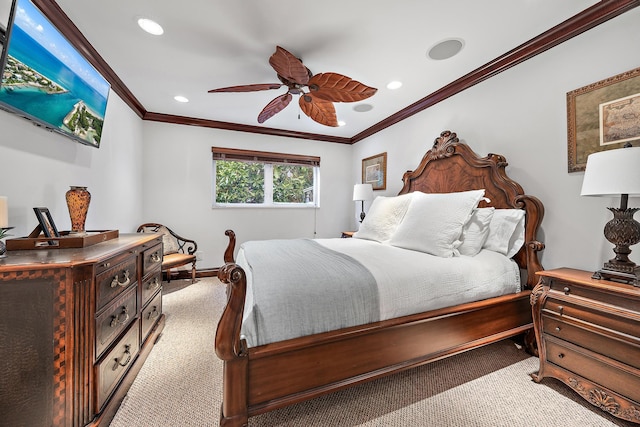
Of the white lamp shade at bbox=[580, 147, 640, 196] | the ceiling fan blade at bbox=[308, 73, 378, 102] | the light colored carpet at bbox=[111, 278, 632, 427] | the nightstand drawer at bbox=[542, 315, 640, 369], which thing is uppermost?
the ceiling fan blade at bbox=[308, 73, 378, 102]

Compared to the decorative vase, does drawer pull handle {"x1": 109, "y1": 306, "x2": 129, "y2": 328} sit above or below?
below

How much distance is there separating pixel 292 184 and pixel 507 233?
3.33m

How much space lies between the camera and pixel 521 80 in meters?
2.22

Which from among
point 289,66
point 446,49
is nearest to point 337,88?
point 289,66

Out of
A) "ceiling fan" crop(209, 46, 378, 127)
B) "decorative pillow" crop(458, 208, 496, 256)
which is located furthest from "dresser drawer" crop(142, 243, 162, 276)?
"decorative pillow" crop(458, 208, 496, 256)

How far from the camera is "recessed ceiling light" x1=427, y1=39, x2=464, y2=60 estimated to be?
2.07 m

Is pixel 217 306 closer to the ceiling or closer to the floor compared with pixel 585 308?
closer to the floor

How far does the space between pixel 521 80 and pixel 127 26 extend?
3.24m

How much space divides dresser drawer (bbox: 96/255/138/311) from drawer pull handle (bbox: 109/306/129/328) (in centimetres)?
12

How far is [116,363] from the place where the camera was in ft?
4.55

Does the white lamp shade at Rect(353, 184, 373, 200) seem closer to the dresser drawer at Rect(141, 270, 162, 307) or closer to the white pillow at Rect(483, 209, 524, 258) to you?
the white pillow at Rect(483, 209, 524, 258)

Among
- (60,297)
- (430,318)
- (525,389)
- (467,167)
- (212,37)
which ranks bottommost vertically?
(525,389)

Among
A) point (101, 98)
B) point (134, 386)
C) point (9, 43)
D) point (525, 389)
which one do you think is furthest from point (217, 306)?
point (525, 389)

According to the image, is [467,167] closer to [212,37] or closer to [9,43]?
[212,37]
